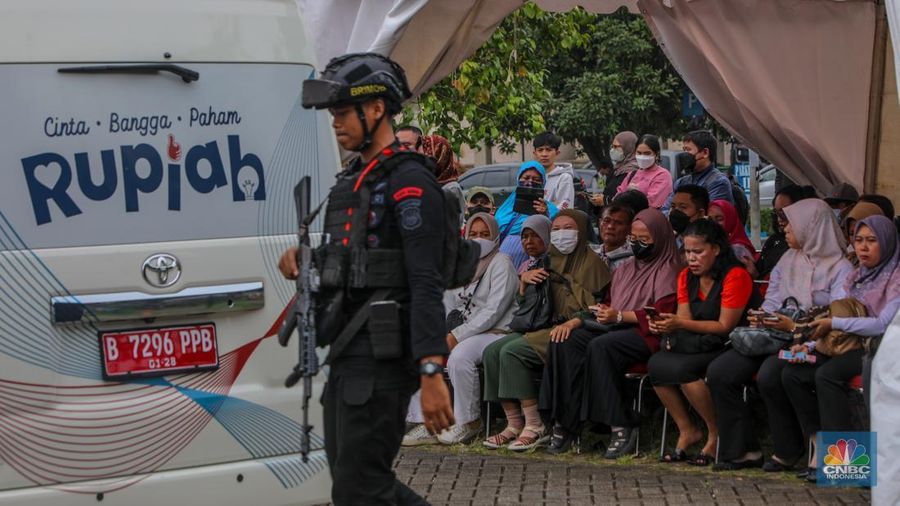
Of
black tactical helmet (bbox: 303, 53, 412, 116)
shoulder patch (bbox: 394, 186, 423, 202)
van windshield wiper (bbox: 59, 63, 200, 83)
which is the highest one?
van windshield wiper (bbox: 59, 63, 200, 83)

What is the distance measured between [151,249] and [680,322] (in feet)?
11.6

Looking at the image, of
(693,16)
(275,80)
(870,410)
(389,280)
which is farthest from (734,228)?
(389,280)

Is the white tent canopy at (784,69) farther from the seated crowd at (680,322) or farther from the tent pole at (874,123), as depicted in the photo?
the seated crowd at (680,322)

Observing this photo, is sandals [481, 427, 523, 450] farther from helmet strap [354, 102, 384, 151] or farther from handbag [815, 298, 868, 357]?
helmet strap [354, 102, 384, 151]

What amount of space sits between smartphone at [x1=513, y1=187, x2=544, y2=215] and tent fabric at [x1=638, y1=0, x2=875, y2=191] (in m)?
1.40

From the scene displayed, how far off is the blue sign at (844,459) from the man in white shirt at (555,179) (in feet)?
14.2

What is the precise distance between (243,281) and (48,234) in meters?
0.76

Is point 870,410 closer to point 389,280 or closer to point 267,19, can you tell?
point 389,280

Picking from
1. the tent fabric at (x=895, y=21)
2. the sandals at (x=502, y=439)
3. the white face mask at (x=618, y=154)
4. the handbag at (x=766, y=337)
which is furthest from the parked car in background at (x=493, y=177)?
the tent fabric at (x=895, y=21)

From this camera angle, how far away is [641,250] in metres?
8.11

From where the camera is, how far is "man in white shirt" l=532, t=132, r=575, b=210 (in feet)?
36.1

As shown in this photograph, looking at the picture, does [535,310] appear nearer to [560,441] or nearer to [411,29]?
[560,441]

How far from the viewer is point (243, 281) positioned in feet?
17.0

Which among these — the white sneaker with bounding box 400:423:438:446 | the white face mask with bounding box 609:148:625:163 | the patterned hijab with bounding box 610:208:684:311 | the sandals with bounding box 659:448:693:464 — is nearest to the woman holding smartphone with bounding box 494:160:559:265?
the patterned hijab with bounding box 610:208:684:311
